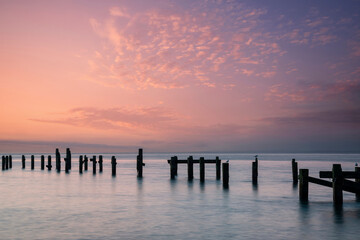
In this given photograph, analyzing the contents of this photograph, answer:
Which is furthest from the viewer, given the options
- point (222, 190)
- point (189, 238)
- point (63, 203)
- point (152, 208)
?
point (222, 190)

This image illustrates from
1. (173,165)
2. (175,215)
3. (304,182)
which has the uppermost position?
(304,182)

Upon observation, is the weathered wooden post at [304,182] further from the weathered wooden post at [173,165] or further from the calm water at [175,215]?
the weathered wooden post at [173,165]

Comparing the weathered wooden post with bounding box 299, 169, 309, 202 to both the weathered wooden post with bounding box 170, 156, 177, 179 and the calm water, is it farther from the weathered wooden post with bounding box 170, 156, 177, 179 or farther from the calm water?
the weathered wooden post with bounding box 170, 156, 177, 179

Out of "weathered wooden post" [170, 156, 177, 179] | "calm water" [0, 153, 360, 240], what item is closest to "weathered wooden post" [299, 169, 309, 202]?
"calm water" [0, 153, 360, 240]

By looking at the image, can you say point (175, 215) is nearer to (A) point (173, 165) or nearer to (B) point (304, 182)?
(B) point (304, 182)

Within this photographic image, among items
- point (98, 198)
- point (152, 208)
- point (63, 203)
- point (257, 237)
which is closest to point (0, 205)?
point (63, 203)

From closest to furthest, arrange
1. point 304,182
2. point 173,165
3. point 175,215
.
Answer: point 175,215 < point 304,182 < point 173,165

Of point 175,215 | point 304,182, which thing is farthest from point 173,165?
point 175,215

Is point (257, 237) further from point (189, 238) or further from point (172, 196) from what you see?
point (172, 196)

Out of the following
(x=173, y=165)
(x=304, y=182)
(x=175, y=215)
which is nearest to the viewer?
(x=175, y=215)

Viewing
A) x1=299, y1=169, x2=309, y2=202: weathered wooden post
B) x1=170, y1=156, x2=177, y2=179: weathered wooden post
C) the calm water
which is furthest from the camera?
x1=170, y1=156, x2=177, y2=179: weathered wooden post

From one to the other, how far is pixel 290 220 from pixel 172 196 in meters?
9.19

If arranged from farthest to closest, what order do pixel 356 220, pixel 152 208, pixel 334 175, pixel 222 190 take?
pixel 222 190
pixel 152 208
pixel 334 175
pixel 356 220

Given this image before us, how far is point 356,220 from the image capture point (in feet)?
47.3
